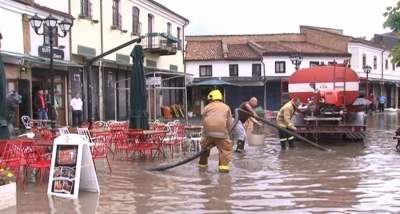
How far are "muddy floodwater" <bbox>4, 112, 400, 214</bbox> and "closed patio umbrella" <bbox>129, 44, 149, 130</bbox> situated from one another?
1280mm

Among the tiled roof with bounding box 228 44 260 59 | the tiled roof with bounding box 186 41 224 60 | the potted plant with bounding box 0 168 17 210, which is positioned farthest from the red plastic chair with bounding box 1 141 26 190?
the tiled roof with bounding box 228 44 260 59

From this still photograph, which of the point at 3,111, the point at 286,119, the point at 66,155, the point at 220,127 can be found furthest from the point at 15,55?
the point at 66,155

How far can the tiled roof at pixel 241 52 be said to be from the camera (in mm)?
41903

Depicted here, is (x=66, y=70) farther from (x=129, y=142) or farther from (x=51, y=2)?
(x=129, y=142)

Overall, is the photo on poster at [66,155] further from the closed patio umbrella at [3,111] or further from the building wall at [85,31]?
the building wall at [85,31]

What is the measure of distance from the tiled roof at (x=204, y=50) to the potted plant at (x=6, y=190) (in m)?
35.1

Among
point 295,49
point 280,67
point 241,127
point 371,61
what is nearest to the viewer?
point 241,127

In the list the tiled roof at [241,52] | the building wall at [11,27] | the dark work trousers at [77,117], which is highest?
the tiled roof at [241,52]

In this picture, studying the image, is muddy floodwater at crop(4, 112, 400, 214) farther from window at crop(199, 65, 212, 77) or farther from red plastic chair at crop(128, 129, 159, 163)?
window at crop(199, 65, 212, 77)

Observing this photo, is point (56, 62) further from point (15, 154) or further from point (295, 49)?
point (295, 49)

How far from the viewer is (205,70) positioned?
41969 millimetres

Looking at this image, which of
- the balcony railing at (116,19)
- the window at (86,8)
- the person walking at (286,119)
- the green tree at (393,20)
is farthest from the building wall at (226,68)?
the green tree at (393,20)

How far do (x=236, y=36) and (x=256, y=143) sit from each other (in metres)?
38.3

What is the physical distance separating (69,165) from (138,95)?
5.51 meters
